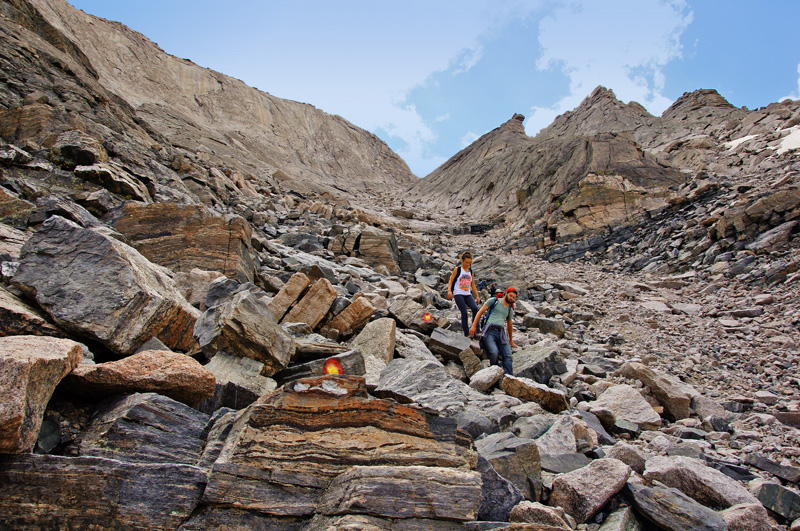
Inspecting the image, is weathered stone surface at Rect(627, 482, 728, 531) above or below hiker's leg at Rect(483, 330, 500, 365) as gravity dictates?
below

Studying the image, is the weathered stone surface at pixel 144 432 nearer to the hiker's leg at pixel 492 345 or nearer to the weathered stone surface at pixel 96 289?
the weathered stone surface at pixel 96 289

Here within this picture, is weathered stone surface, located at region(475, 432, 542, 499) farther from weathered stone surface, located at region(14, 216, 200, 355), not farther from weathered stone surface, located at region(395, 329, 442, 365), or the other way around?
weathered stone surface, located at region(14, 216, 200, 355)

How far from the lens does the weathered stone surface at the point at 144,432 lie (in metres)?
2.45

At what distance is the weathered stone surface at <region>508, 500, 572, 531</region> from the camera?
7.98 feet

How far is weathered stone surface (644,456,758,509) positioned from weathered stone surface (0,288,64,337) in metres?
4.95

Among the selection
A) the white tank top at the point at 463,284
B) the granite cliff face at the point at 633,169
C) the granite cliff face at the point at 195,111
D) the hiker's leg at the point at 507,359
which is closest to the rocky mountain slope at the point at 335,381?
the hiker's leg at the point at 507,359

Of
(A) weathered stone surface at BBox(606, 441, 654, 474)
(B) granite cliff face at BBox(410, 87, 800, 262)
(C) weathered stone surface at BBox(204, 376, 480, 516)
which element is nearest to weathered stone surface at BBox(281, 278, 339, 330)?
(C) weathered stone surface at BBox(204, 376, 480, 516)

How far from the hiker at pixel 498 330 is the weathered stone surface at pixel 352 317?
1.89 meters

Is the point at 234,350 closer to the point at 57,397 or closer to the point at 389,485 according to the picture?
the point at 57,397

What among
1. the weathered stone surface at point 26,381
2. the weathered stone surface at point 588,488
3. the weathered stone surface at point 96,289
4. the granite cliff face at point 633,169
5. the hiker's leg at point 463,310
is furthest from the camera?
the granite cliff face at point 633,169

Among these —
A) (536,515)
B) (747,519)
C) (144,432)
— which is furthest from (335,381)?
(747,519)

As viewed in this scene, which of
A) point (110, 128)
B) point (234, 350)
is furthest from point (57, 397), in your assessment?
point (110, 128)

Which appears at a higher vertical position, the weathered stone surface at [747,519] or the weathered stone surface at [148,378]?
the weathered stone surface at [747,519]

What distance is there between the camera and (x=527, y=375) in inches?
222
